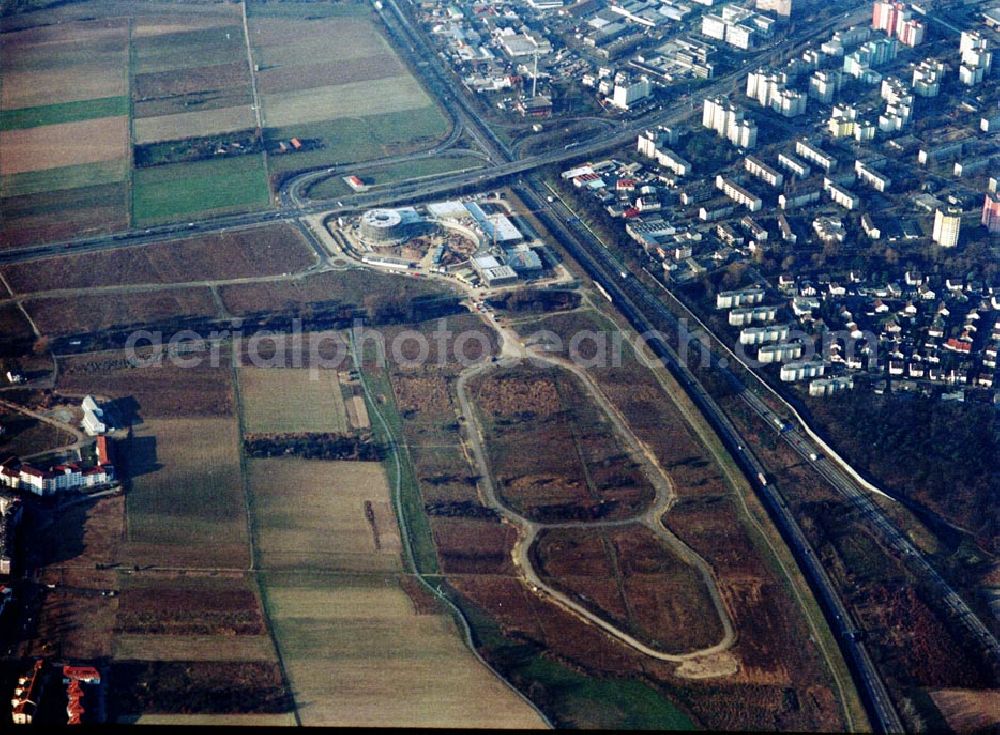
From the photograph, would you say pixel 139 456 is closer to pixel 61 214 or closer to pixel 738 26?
pixel 61 214

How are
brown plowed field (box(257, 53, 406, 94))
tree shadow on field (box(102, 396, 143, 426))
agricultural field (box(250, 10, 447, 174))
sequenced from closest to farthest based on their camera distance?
tree shadow on field (box(102, 396, 143, 426)) < agricultural field (box(250, 10, 447, 174)) < brown plowed field (box(257, 53, 406, 94))

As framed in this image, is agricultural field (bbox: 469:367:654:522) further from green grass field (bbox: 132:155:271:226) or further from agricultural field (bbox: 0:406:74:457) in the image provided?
green grass field (bbox: 132:155:271:226)

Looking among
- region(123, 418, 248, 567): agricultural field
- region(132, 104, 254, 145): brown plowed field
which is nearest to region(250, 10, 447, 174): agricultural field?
region(132, 104, 254, 145): brown plowed field

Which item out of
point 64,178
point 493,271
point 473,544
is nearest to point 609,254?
point 493,271

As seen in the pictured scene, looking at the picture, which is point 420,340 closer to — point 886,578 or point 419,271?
point 419,271

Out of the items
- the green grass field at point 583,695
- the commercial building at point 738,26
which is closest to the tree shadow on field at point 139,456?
the green grass field at point 583,695

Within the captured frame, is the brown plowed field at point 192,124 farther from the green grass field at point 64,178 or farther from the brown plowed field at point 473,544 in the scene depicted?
the brown plowed field at point 473,544

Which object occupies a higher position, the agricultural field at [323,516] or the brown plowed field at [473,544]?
the agricultural field at [323,516]
